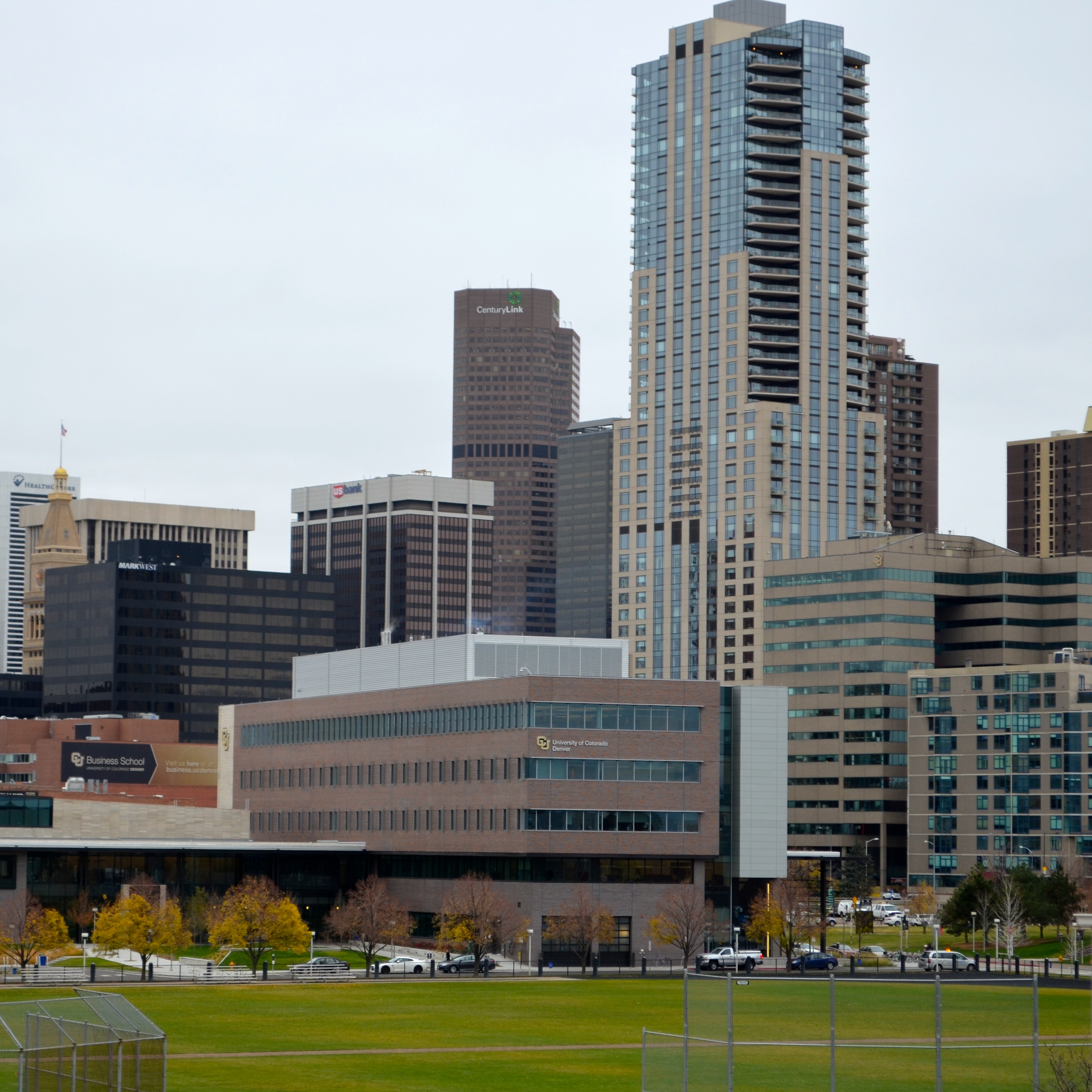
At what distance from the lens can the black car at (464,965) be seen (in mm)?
139250

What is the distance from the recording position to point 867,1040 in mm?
69562

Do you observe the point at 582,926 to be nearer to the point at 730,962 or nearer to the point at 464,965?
the point at 464,965

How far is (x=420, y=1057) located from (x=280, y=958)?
7646 centimetres

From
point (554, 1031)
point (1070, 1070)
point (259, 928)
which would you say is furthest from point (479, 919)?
point (1070, 1070)

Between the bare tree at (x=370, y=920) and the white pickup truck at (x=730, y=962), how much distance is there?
24645mm

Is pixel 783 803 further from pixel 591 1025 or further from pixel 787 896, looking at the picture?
pixel 591 1025

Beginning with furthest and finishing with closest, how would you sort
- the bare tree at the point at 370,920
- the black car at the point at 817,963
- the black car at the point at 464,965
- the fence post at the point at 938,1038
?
the bare tree at the point at 370,920, the black car at the point at 817,963, the black car at the point at 464,965, the fence post at the point at 938,1038

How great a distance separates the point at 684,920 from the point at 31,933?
48.3 m

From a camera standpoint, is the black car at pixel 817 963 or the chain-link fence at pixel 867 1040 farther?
the black car at pixel 817 963

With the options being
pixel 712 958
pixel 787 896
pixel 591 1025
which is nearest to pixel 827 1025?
pixel 591 1025

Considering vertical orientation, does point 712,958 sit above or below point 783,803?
below

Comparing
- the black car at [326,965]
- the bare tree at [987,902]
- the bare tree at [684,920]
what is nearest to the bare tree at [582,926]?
the bare tree at [684,920]

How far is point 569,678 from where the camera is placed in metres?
152

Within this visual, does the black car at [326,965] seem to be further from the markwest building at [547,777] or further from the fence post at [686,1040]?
the fence post at [686,1040]
